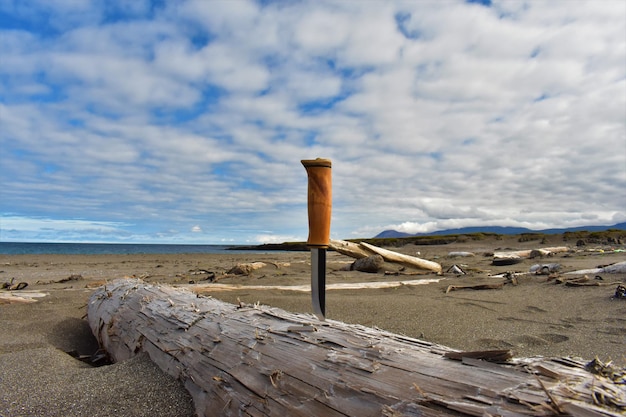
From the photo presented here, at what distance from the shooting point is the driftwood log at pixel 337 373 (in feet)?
3.95

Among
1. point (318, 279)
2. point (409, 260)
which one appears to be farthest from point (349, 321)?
point (409, 260)

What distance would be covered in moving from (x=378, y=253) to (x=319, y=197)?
8.90 metres

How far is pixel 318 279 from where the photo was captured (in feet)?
7.69

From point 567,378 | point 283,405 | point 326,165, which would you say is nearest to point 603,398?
point 567,378

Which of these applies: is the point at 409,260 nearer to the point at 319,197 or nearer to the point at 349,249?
the point at 349,249

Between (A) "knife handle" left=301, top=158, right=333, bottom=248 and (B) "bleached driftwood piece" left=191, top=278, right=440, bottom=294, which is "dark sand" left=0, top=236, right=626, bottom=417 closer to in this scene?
(B) "bleached driftwood piece" left=191, top=278, right=440, bottom=294

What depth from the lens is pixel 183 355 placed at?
2521 mm

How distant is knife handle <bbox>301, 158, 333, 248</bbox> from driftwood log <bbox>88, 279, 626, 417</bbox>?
0.53 m

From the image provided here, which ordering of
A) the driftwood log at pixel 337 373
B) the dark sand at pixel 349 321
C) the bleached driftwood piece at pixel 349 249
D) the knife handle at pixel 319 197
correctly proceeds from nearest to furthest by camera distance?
1. the driftwood log at pixel 337 373
2. the knife handle at pixel 319 197
3. the dark sand at pixel 349 321
4. the bleached driftwood piece at pixel 349 249

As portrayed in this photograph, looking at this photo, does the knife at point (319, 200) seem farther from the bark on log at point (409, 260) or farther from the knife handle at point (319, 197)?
the bark on log at point (409, 260)

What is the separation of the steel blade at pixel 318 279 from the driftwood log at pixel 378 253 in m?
7.94

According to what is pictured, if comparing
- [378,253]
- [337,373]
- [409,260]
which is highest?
[378,253]

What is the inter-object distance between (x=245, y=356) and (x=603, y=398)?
1601 mm

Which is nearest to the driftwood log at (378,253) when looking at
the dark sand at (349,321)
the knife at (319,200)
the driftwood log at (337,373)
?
the dark sand at (349,321)
